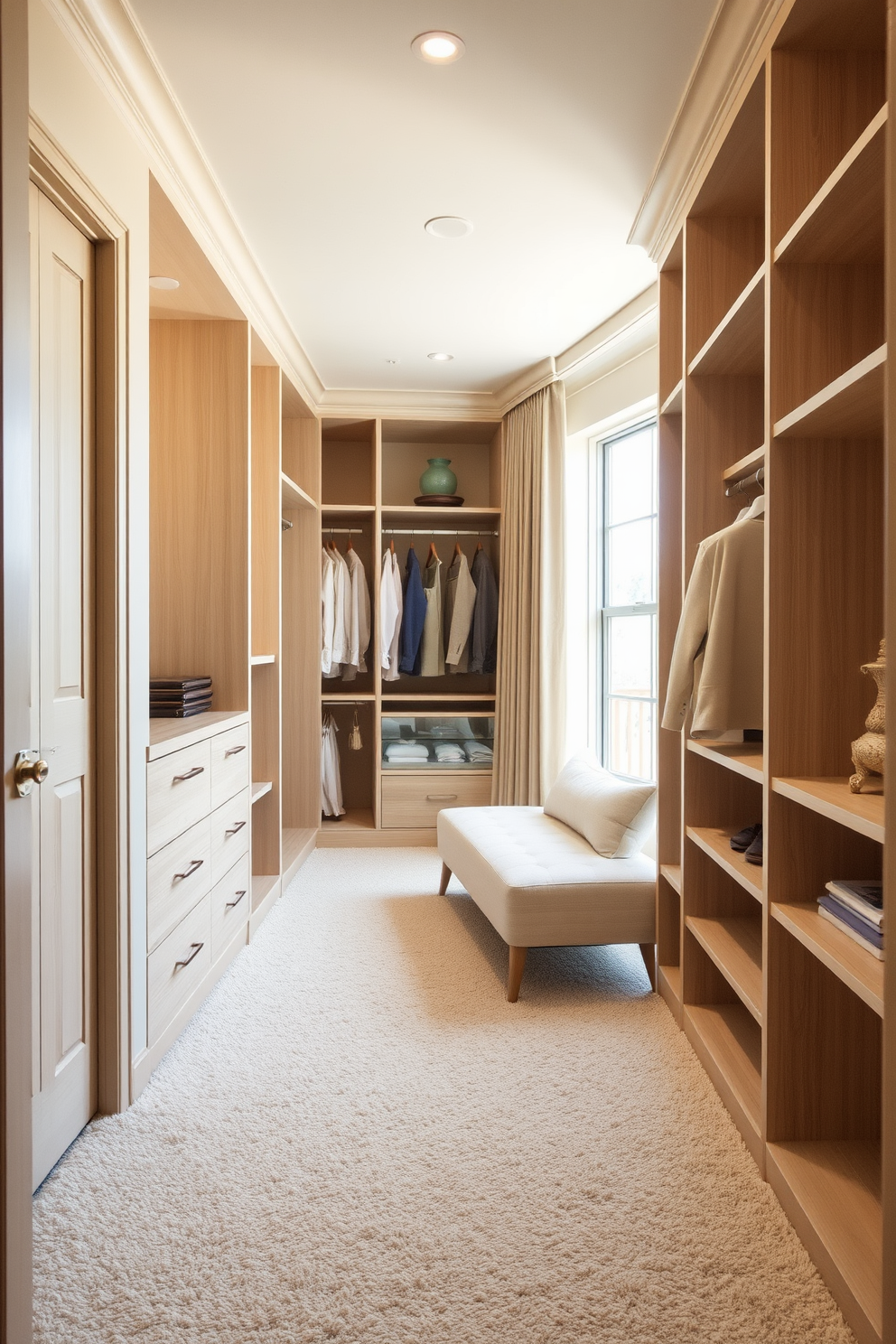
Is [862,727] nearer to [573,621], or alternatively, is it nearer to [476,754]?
[573,621]

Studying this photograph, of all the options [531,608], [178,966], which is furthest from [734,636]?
[531,608]

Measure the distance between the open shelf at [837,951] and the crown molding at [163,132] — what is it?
223 centimetres

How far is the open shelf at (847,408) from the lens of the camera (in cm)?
132

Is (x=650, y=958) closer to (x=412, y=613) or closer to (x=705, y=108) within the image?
(x=705, y=108)

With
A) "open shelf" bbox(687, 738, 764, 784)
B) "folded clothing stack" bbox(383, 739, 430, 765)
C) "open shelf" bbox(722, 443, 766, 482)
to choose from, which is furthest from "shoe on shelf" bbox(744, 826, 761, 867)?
"folded clothing stack" bbox(383, 739, 430, 765)

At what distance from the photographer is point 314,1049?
7.72 feet

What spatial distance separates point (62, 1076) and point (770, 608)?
175 centimetres

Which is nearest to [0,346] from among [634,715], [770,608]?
[770,608]

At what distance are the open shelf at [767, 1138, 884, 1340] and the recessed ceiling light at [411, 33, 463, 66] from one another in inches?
97.7

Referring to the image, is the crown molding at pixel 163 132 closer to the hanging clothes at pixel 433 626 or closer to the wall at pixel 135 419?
the wall at pixel 135 419

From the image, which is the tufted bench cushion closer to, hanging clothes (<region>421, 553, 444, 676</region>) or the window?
the window

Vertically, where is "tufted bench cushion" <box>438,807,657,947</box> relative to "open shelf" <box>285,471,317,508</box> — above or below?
below

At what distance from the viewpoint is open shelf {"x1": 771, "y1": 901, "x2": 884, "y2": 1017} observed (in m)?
1.32

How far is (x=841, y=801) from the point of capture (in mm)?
1459
